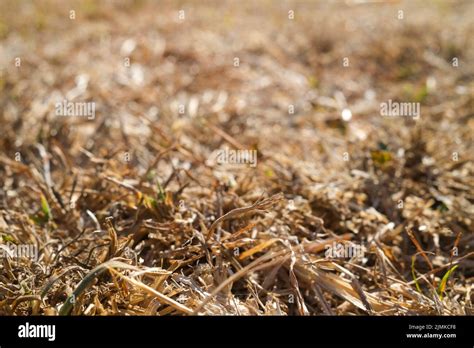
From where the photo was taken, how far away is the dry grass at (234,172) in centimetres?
230

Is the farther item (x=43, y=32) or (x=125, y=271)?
(x=43, y=32)

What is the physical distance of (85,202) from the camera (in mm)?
2844

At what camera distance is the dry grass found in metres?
2.30

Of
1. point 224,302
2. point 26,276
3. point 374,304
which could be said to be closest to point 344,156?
point 374,304

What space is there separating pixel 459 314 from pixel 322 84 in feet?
10.3

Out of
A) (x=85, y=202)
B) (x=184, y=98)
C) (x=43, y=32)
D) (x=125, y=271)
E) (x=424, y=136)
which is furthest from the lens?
(x=43, y=32)

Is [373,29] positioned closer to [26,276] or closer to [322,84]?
[322,84]

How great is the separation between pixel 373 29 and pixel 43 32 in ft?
12.2

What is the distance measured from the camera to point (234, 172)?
315cm

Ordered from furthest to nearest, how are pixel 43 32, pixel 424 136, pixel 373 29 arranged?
1. pixel 373 29
2. pixel 43 32
3. pixel 424 136

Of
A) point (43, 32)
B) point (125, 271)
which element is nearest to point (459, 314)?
point (125, 271)
